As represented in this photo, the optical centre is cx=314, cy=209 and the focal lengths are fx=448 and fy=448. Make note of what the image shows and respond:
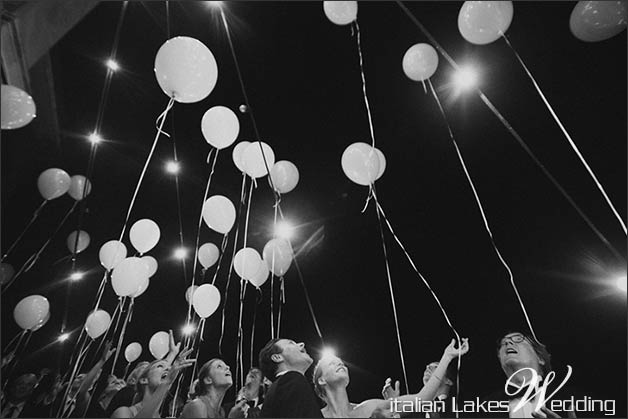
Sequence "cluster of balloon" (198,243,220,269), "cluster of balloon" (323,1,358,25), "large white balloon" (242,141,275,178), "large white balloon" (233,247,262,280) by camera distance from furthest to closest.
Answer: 1. "cluster of balloon" (198,243,220,269)
2. "large white balloon" (233,247,262,280)
3. "large white balloon" (242,141,275,178)
4. "cluster of balloon" (323,1,358,25)

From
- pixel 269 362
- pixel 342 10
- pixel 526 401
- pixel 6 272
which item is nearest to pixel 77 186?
pixel 6 272

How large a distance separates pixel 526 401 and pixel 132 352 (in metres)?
3.48

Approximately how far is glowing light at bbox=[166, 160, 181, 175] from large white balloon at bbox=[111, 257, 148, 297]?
111 cm

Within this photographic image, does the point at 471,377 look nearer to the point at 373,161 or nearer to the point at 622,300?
the point at 622,300

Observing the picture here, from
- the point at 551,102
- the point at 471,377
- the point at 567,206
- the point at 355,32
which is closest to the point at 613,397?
the point at 471,377

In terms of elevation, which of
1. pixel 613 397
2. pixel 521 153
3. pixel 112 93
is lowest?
pixel 613 397

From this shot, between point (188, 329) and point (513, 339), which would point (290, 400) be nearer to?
point (513, 339)

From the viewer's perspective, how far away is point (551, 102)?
3059mm

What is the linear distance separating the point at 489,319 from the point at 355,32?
2.35m

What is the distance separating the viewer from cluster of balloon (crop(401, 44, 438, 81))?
9.18ft

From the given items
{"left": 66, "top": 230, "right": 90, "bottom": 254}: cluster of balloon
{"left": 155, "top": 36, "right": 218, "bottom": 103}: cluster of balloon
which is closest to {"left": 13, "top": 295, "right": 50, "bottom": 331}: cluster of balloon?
{"left": 66, "top": 230, "right": 90, "bottom": 254}: cluster of balloon

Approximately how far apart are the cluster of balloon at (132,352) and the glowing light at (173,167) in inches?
66.3

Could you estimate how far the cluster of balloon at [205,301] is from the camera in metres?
3.39

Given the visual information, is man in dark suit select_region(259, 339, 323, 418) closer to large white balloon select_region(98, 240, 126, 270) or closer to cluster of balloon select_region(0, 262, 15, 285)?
large white balloon select_region(98, 240, 126, 270)
